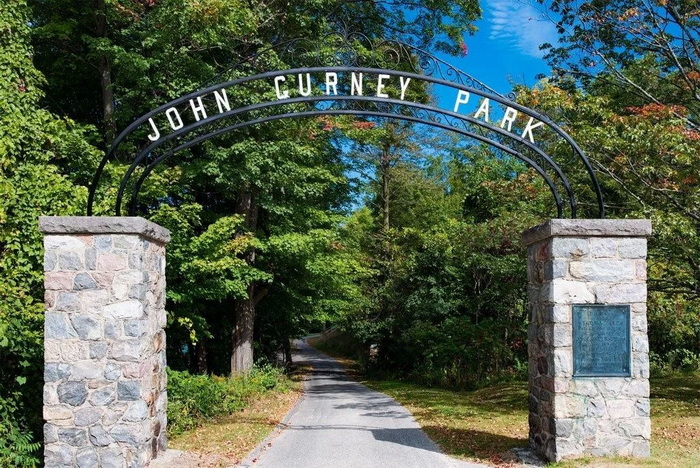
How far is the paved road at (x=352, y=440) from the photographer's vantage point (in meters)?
7.25

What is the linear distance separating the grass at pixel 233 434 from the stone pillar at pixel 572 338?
386 cm

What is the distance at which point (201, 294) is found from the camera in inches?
531

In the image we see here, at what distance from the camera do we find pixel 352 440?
28.3 feet

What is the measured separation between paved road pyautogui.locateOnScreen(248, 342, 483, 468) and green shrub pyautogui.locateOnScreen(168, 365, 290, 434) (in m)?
1.31

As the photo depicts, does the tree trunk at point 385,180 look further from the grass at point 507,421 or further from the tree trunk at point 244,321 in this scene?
the tree trunk at point 244,321

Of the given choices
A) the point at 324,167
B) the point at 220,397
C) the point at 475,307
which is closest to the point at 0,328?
the point at 220,397

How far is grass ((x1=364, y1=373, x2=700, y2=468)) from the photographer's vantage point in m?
7.02

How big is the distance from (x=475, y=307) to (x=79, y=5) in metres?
13.4

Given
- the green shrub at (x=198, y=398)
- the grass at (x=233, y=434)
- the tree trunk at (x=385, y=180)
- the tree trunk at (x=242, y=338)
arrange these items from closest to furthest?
the grass at (x=233, y=434), the green shrub at (x=198, y=398), the tree trunk at (x=242, y=338), the tree trunk at (x=385, y=180)

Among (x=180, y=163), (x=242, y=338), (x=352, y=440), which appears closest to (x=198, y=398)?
(x=352, y=440)

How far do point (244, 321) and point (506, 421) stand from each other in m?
8.05

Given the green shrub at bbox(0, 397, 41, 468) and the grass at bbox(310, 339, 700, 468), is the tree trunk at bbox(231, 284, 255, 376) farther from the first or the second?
the green shrub at bbox(0, 397, 41, 468)

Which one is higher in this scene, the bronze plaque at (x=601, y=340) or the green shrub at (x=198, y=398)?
the bronze plaque at (x=601, y=340)

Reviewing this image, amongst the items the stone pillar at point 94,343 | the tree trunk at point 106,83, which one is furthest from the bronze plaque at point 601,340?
the tree trunk at point 106,83
